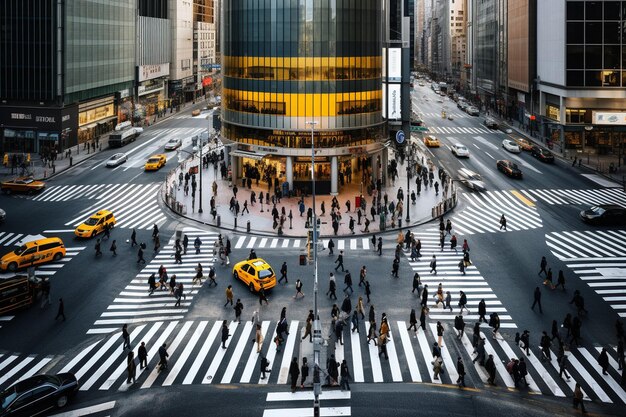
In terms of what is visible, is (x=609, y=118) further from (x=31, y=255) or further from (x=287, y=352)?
(x=31, y=255)

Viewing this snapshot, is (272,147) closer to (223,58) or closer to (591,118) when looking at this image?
(223,58)

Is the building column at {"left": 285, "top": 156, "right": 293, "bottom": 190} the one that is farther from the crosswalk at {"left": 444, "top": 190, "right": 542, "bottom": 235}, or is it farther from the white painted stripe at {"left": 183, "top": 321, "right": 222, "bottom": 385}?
the white painted stripe at {"left": 183, "top": 321, "right": 222, "bottom": 385}

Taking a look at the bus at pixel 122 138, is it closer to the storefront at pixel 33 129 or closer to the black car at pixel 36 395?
the storefront at pixel 33 129

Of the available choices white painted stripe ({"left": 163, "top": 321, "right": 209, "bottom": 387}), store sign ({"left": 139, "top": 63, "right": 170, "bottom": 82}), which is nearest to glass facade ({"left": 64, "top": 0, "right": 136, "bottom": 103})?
store sign ({"left": 139, "top": 63, "right": 170, "bottom": 82})

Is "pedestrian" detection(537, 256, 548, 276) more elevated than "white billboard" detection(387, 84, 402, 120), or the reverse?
"white billboard" detection(387, 84, 402, 120)

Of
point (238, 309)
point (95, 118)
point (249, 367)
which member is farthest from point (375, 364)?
point (95, 118)

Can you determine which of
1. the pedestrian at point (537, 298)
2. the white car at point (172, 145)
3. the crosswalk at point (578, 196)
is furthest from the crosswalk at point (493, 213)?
the white car at point (172, 145)
